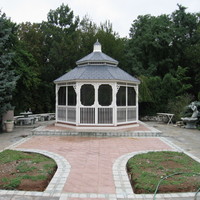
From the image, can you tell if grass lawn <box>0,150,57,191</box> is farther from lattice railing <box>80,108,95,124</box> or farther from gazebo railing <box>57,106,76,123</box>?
gazebo railing <box>57,106,76,123</box>

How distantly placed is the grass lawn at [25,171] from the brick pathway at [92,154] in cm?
54

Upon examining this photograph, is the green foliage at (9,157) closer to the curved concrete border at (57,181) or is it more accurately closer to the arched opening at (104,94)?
the curved concrete border at (57,181)

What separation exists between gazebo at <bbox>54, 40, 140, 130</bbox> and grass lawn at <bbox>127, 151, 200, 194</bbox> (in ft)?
16.3

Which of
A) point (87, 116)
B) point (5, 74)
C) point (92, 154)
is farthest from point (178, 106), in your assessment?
point (5, 74)

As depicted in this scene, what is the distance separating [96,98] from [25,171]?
270 inches

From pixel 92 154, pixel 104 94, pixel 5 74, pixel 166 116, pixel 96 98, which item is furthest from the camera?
pixel 166 116

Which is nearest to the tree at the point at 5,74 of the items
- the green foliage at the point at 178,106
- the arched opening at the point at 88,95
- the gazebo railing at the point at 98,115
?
the gazebo railing at the point at 98,115

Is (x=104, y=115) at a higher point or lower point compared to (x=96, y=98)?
lower

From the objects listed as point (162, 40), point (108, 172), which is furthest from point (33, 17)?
point (108, 172)

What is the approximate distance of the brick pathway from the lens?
182 inches

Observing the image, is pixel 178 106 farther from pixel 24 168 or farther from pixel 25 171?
pixel 25 171


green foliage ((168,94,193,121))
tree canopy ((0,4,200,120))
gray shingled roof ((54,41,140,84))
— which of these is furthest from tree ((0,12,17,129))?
green foliage ((168,94,193,121))

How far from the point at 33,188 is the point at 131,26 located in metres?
25.4

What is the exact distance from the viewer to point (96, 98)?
1176 centimetres
